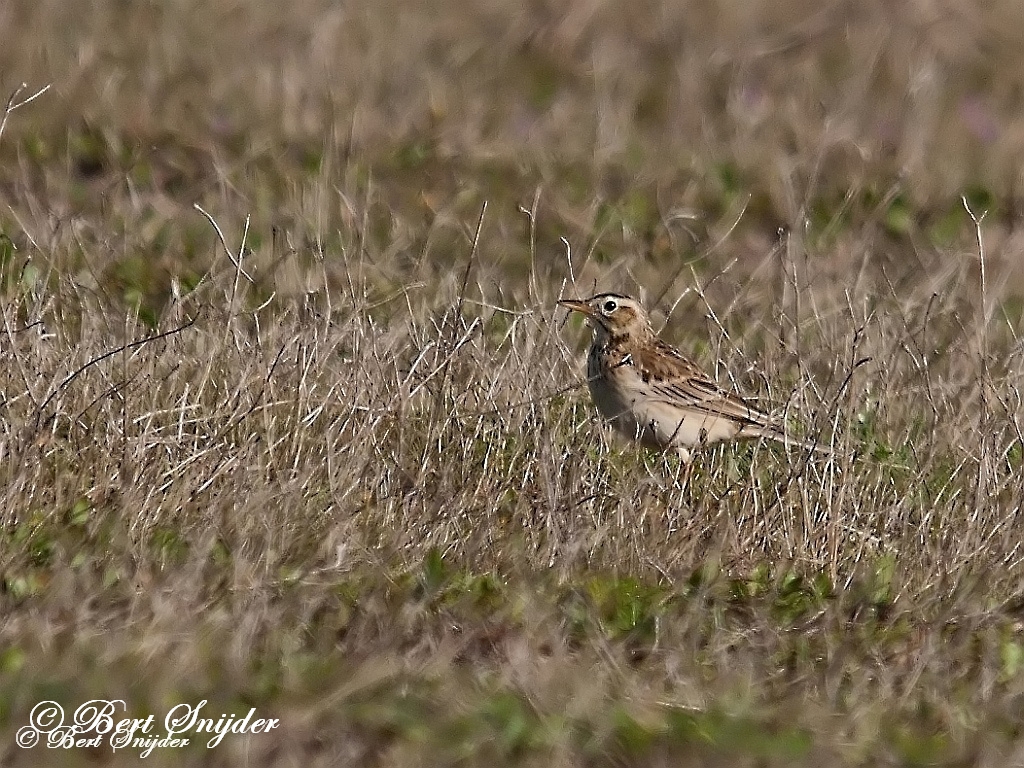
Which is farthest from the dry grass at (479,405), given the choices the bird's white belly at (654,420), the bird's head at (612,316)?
the bird's head at (612,316)

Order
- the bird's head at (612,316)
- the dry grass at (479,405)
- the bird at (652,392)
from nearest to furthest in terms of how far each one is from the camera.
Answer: the dry grass at (479,405) → the bird at (652,392) → the bird's head at (612,316)

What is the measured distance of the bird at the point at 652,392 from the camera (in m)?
7.73

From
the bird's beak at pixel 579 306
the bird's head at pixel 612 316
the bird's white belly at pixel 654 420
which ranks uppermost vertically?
the bird's beak at pixel 579 306

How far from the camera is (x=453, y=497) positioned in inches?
255

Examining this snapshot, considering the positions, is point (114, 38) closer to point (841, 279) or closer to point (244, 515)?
point (841, 279)

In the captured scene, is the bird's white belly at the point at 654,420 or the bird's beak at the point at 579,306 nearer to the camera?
the bird's white belly at the point at 654,420

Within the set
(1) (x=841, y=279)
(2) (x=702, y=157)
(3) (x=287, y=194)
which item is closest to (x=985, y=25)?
(2) (x=702, y=157)

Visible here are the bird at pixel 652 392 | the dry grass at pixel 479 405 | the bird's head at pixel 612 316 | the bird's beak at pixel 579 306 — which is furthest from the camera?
the bird's head at pixel 612 316

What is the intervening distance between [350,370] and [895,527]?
2.06 meters

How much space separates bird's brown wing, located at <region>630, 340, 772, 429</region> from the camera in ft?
25.4

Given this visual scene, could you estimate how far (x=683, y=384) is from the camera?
817 centimetres

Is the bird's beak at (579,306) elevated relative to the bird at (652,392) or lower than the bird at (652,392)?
elevated

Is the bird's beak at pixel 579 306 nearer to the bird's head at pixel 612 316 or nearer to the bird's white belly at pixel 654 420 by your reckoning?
the bird's head at pixel 612 316

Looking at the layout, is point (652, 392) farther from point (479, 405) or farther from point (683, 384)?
point (479, 405)
